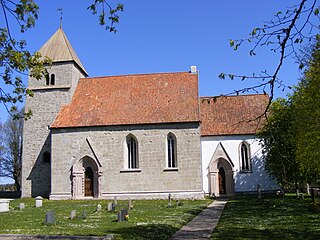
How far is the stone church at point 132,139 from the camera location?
3048cm

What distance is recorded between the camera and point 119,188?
3048cm

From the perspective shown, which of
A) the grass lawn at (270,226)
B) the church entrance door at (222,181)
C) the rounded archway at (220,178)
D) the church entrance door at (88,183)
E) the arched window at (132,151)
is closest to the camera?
the grass lawn at (270,226)

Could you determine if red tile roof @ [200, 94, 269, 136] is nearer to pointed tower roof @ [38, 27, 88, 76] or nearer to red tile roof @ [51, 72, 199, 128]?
red tile roof @ [51, 72, 199, 128]

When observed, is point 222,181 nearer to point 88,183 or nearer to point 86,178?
point 88,183

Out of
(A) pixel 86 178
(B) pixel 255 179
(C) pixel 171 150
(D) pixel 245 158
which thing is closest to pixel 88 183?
(A) pixel 86 178

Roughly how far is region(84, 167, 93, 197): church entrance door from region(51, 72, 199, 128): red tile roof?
3898 mm

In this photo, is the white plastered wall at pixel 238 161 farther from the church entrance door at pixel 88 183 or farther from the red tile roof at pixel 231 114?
the church entrance door at pixel 88 183

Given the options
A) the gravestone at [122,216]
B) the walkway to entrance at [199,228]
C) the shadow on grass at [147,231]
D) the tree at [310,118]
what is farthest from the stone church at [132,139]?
the shadow on grass at [147,231]

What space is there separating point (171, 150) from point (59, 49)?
577 inches

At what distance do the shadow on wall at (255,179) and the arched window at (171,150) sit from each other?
234 inches

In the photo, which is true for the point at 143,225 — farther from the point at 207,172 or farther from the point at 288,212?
the point at 207,172

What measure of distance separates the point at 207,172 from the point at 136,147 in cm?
666

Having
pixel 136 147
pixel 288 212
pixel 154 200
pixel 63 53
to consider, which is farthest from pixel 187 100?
pixel 288 212

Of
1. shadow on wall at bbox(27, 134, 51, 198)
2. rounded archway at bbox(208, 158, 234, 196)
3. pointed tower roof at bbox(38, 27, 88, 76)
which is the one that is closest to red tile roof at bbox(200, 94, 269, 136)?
rounded archway at bbox(208, 158, 234, 196)
